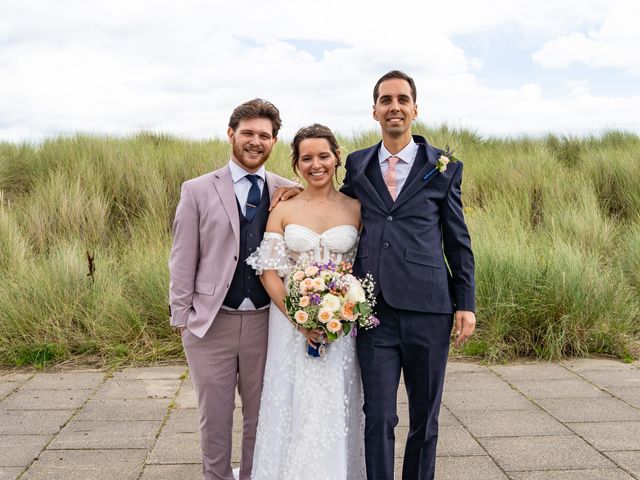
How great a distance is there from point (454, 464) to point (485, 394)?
1.45m

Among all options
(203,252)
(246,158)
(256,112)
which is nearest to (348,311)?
(203,252)

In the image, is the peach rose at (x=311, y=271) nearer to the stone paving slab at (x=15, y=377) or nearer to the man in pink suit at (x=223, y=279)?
the man in pink suit at (x=223, y=279)

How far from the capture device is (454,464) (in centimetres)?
434

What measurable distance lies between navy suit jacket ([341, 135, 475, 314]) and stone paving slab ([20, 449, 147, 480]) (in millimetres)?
2013

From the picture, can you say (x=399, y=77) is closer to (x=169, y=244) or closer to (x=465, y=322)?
(x=465, y=322)

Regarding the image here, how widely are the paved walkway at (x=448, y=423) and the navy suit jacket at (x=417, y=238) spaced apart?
4.39ft

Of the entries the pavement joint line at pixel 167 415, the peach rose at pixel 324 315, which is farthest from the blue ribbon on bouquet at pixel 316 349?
the pavement joint line at pixel 167 415

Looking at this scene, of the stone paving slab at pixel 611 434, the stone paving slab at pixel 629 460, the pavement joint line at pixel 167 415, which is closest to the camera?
the stone paving slab at pixel 629 460

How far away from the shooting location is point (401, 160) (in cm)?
357

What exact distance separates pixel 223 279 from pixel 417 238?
0.99 metres

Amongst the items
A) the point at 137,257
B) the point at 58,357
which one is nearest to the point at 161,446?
the point at 58,357

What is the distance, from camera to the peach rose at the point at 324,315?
322 centimetres

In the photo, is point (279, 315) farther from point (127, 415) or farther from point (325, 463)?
point (127, 415)

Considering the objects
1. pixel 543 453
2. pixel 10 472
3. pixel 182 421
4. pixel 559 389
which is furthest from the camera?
pixel 559 389
